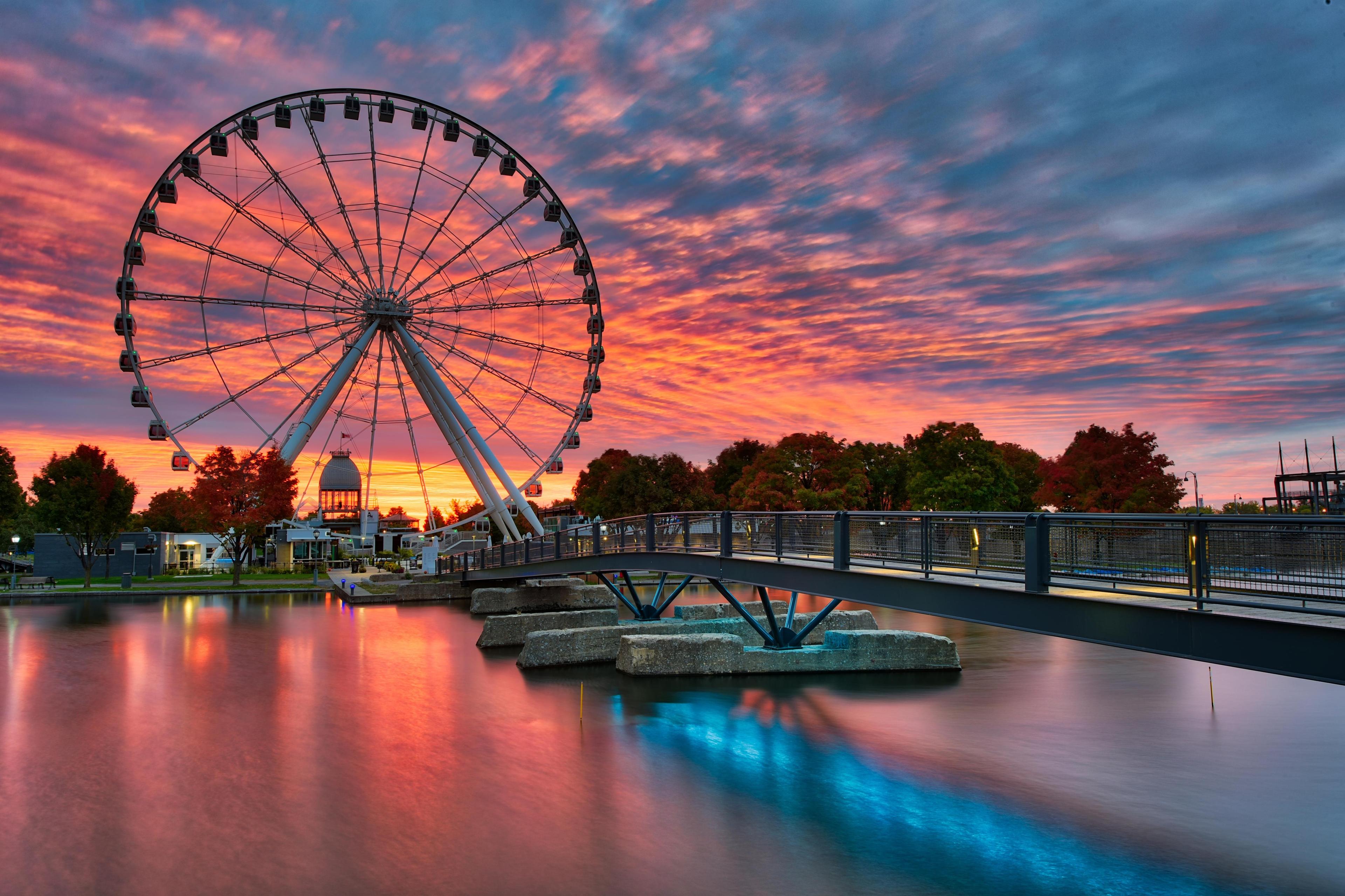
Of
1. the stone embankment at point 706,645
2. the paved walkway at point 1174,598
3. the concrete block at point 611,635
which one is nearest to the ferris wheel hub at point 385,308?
the stone embankment at point 706,645

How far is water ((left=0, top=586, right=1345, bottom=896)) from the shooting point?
43.2 feet

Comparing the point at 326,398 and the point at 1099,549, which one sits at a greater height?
the point at 326,398

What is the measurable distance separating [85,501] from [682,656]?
49.9 metres

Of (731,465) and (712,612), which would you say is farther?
(731,465)

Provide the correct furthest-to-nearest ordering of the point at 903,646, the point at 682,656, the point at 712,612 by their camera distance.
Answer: the point at 712,612, the point at 903,646, the point at 682,656

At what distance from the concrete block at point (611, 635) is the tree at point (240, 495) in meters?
34.8

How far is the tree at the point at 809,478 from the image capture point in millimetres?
71875

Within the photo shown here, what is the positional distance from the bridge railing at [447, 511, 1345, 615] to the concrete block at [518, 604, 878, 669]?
35.3 feet

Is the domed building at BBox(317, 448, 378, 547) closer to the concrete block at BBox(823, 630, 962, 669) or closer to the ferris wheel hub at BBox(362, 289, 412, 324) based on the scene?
the ferris wheel hub at BBox(362, 289, 412, 324)

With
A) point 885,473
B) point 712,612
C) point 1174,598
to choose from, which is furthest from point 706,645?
point 885,473

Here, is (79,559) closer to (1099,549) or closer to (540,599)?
(540,599)

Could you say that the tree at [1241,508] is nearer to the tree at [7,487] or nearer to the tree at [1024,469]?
the tree at [1024,469]

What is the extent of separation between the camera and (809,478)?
248 ft

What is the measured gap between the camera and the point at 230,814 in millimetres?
15305
